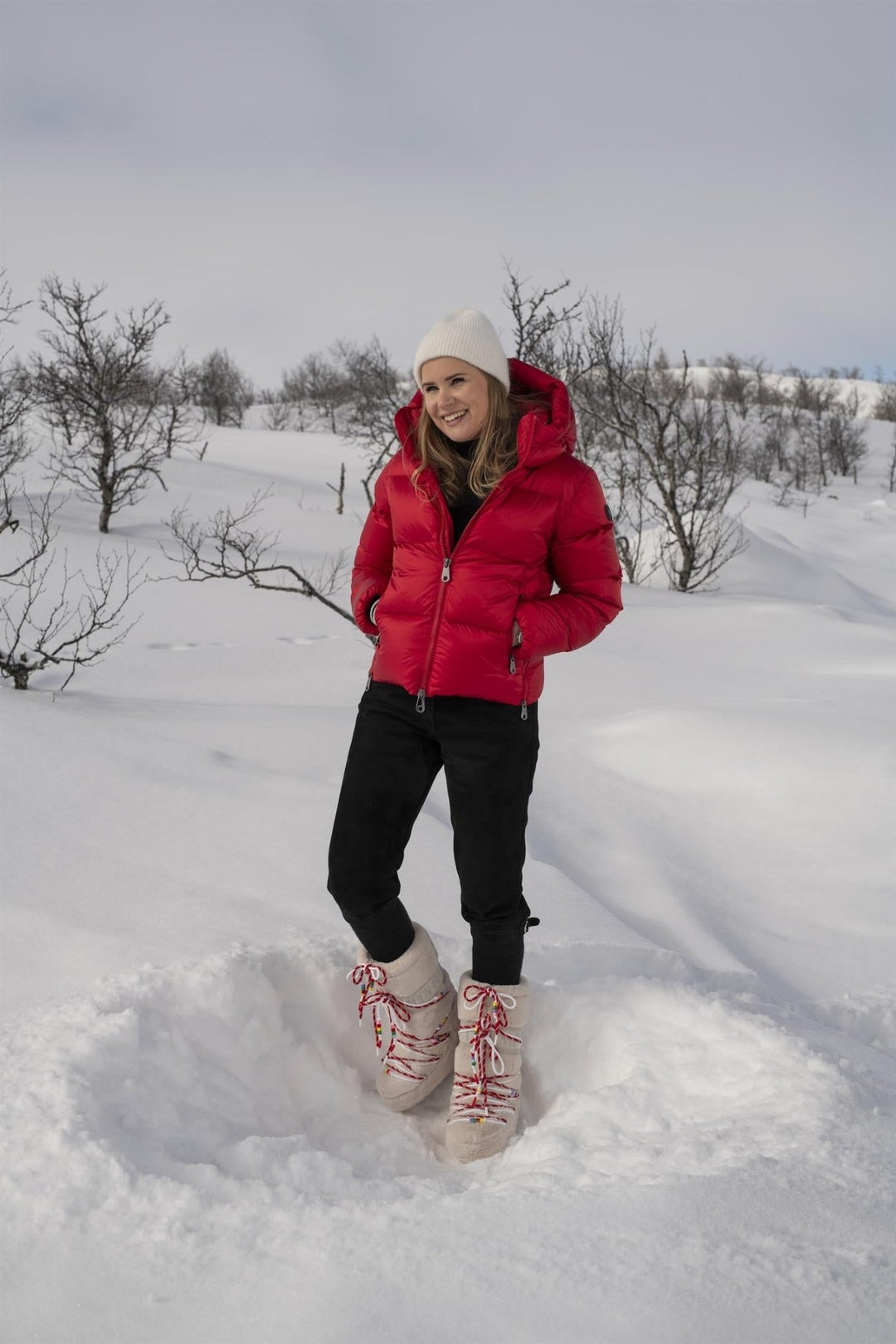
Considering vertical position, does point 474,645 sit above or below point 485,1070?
above

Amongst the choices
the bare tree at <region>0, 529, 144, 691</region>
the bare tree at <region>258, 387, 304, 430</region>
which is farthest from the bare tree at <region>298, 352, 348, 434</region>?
the bare tree at <region>0, 529, 144, 691</region>

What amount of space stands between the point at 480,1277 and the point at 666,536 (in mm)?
15564

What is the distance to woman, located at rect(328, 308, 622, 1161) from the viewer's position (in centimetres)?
207

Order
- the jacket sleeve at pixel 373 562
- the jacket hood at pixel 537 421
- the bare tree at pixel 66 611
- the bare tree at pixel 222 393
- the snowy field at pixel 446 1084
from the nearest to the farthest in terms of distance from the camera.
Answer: the snowy field at pixel 446 1084, the jacket hood at pixel 537 421, the jacket sleeve at pixel 373 562, the bare tree at pixel 66 611, the bare tree at pixel 222 393

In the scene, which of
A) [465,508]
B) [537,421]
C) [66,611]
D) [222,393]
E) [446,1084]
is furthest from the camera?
[222,393]

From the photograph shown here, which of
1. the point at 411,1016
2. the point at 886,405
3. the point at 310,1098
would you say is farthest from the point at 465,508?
the point at 886,405

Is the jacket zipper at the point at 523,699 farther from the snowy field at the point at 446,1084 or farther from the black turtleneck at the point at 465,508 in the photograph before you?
the snowy field at the point at 446,1084

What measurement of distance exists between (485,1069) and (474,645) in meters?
0.94

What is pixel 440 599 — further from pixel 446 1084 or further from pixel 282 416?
pixel 282 416

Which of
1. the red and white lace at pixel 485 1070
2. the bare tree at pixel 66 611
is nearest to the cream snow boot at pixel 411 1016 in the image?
the red and white lace at pixel 485 1070

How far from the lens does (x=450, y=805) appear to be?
2.14 metres

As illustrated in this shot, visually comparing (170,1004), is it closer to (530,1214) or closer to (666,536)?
(530,1214)

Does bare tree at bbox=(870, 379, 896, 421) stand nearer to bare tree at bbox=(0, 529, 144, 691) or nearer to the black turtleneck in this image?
bare tree at bbox=(0, 529, 144, 691)

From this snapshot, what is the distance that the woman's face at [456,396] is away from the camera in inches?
83.4
